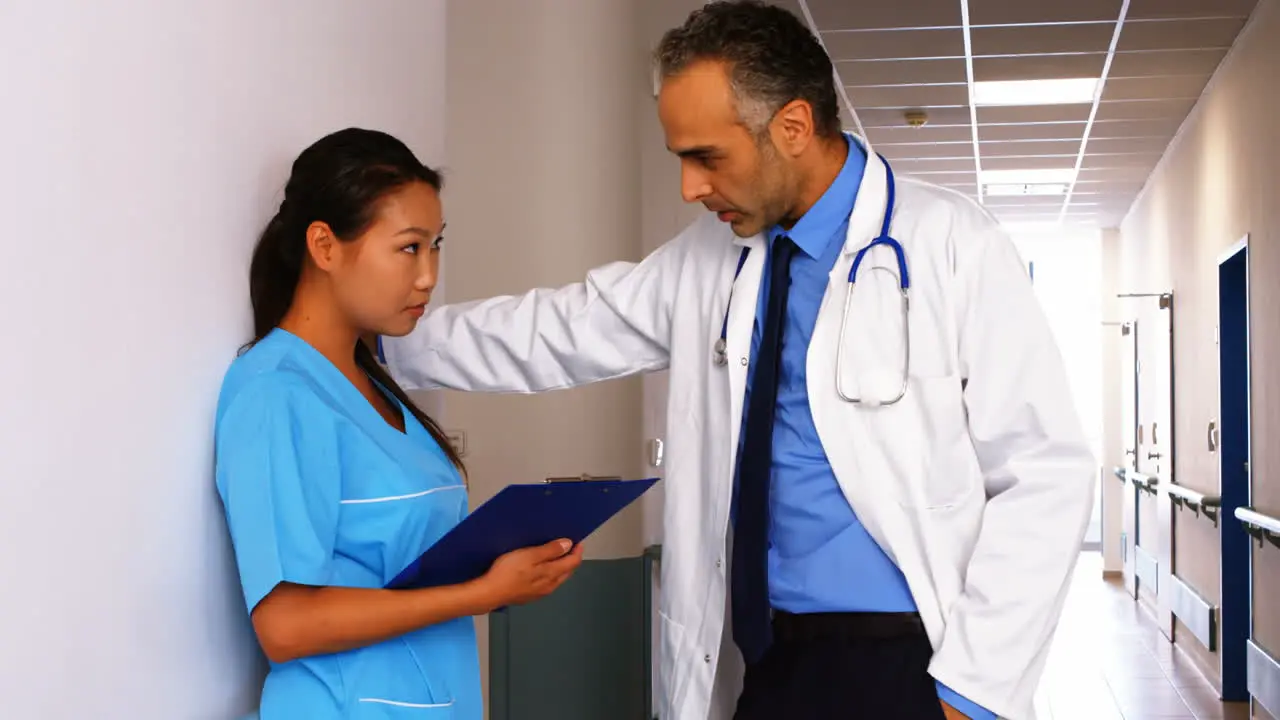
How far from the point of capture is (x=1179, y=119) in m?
7.23

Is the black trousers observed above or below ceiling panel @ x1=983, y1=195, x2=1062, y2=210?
below

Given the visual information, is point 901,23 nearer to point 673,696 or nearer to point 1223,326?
point 1223,326

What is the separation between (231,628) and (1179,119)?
7006mm

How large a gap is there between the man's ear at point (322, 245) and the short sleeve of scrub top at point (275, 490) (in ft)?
0.65

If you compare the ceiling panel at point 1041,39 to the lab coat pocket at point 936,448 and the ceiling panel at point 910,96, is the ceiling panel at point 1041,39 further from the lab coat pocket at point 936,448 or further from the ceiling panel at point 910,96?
the lab coat pocket at point 936,448

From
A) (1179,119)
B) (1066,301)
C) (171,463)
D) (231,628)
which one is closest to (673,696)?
(231,628)

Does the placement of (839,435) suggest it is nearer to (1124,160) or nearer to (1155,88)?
(1155,88)

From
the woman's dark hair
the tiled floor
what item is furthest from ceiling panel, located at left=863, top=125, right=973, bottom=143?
the woman's dark hair

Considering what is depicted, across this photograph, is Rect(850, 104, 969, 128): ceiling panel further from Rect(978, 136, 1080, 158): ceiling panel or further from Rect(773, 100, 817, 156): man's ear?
Rect(773, 100, 817, 156): man's ear

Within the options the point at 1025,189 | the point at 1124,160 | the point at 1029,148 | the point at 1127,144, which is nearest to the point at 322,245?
the point at 1029,148

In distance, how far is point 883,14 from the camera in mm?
5285

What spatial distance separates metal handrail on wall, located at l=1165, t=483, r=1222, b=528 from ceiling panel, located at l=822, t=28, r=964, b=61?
96.9 inches

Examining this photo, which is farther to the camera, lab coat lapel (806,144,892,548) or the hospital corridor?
lab coat lapel (806,144,892,548)

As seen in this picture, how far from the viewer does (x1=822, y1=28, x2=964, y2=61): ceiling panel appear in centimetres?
555
